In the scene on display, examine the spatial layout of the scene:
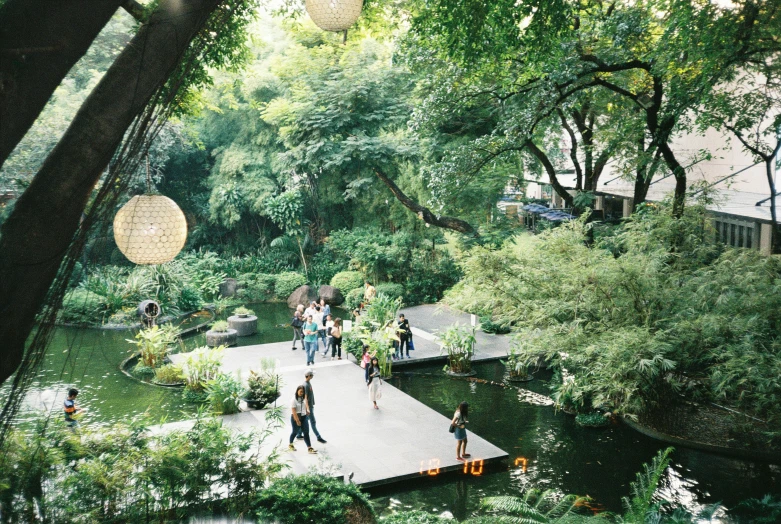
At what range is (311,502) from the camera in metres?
6.72

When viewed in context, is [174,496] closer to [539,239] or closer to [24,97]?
[24,97]

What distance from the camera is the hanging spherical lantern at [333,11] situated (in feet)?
18.8

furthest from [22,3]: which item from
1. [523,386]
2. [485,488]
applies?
[523,386]

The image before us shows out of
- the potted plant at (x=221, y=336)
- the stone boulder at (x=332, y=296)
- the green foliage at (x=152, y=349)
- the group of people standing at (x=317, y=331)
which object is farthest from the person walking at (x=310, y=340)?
the stone boulder at (x=332, y=296)

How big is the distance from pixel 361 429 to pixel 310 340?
4.15 m

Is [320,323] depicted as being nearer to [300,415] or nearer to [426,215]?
[300,415]

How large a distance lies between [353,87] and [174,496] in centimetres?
1538

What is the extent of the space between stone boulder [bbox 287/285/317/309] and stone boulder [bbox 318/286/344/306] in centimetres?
32

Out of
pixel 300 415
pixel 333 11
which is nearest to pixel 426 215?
pixel 300 415

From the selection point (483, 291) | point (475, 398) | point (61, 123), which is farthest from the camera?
point (475, 398)

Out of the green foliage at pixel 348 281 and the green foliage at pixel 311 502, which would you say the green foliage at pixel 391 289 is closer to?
the green foliage at pixel 348 281

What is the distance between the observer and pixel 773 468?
9.65m

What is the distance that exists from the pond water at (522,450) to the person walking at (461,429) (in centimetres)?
32

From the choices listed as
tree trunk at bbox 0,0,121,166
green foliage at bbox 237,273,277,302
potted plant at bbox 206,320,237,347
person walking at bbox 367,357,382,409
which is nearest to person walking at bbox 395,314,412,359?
person walking at bbox 367,357,382,409
